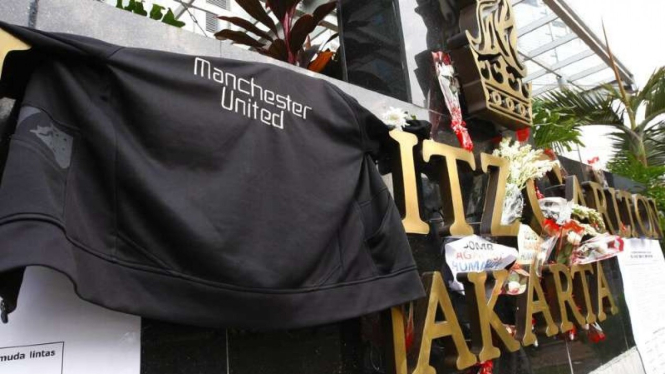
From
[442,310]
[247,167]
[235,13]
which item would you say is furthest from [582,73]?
[247,167]

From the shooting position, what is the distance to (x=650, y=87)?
6.21m

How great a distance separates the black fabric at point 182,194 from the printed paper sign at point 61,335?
217 millimetres

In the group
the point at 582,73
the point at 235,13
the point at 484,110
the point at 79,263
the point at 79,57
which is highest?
the point at 582,73

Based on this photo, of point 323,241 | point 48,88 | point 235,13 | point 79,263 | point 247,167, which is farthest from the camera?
point 235,13

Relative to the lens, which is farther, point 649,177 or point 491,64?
point 649,177

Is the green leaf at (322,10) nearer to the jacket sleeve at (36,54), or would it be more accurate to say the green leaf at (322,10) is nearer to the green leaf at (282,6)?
the green leaf at (282,6)

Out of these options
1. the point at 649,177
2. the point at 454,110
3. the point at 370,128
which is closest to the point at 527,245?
the point at 454,110

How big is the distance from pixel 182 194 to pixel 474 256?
5.31 ft

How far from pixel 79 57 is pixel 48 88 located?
114 mm

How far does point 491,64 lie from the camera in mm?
3010

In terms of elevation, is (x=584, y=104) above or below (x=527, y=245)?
above

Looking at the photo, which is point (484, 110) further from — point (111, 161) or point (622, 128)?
point (622, 128)

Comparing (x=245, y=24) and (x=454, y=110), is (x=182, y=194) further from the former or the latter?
(x=245, y=24)

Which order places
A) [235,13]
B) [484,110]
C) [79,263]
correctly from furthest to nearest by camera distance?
1. [235,13]
2. [484,110]
3. [79,263]
